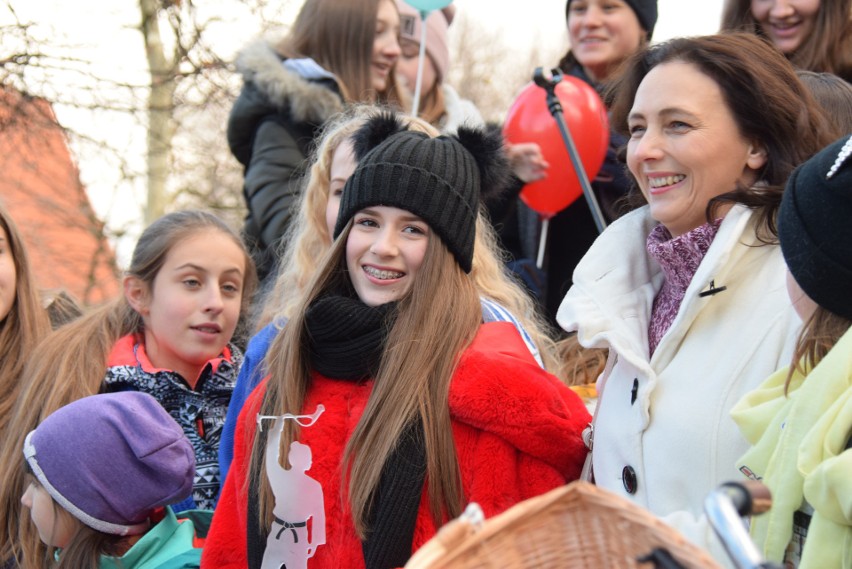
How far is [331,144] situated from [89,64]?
11.0 ft

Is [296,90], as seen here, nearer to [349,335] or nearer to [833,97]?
[349,335]

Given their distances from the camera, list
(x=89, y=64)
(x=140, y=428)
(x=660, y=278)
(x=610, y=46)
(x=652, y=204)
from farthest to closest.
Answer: (x=89, y=64) < (x=610, y=46) < (x=140, y=428) < (x=660, y=278) < (x=652, y=204)

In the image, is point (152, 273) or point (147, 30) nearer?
point (152, 273)

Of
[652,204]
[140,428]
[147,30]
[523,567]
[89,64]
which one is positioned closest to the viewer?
[523,567]

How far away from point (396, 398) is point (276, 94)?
226cm

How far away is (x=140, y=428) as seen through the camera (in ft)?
9.46

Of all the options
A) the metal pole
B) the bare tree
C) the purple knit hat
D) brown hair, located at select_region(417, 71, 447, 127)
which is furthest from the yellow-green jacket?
the bare tree

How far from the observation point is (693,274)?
236cm

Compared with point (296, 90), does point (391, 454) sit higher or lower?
lower

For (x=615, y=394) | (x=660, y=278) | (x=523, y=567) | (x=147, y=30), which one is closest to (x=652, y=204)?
(x=660, y=278)

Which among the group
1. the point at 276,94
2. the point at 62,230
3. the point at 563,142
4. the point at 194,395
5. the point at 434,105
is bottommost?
the point at 62,230

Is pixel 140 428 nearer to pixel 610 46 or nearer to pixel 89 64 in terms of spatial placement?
pixel 610 46

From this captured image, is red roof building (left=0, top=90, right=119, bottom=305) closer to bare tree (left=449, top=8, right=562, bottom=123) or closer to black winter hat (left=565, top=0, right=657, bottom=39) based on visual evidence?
black winter hat (left=565, top=0, right=657, bottom=39)

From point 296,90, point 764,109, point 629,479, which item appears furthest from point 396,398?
point 296,90
